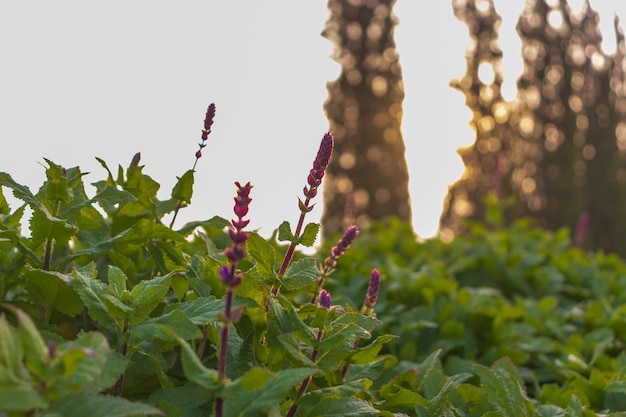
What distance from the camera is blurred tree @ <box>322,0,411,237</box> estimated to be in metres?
16.8

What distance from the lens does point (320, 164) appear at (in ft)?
4.08

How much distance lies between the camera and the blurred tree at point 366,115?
16766mm

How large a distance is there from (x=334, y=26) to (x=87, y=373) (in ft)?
58.8

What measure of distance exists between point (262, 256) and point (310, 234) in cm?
10

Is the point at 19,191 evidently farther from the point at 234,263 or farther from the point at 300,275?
the point at 234,263

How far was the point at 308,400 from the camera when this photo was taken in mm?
1358

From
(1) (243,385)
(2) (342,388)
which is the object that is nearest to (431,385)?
(2) (342,388)

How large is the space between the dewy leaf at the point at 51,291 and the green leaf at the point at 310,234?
0.46 metres

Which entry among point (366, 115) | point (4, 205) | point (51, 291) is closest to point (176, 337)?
point (51, 291)

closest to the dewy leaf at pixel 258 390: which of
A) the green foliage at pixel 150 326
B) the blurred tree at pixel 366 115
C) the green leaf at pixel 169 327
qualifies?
the green foliage at pixel 150 326

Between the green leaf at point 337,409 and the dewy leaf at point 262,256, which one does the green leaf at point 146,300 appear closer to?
the dewy leaf at point 262,256

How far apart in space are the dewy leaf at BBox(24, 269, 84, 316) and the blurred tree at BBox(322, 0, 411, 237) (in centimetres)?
1484

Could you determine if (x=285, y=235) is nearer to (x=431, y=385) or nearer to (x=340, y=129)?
(x=431, y=385)

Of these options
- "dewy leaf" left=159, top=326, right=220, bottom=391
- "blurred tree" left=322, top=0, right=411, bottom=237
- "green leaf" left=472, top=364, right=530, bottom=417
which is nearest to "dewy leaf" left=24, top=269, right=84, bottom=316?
"dewy leaf" left=159, top=326, right=220, bottom=391
